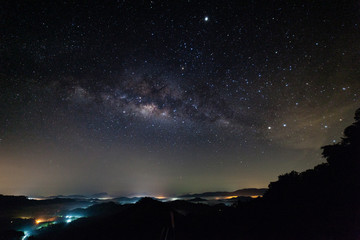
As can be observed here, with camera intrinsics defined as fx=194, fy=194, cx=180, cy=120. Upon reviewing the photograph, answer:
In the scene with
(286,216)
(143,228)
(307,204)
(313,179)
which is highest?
(313,179)

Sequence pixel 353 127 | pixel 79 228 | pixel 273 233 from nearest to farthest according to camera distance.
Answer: pixel 353 127
pixel 273 233
pixel 79 228

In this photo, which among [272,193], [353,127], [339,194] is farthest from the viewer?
[272,193]

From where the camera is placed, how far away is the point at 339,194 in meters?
16.2

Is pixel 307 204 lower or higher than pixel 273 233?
higher

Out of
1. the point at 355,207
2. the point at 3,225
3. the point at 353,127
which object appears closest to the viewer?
the point at 355,207

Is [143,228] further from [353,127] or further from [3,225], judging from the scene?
[353,127]

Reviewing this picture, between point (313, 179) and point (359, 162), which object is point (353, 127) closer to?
point (359, 162)

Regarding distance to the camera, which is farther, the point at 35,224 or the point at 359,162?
the point at 35,224

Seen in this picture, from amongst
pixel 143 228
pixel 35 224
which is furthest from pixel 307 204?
pixel 35 224

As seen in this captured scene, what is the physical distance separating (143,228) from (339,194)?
110 metres

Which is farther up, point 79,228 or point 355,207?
point 355,207

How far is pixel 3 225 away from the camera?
12962cm

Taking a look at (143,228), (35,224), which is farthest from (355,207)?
(35,224)

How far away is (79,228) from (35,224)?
54.2m
